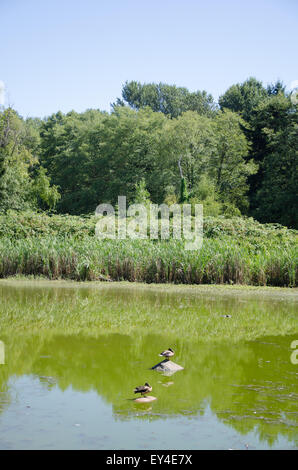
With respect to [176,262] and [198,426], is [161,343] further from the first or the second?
[176,262]

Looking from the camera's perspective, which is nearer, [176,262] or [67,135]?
[176,262]

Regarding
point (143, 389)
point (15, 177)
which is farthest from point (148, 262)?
point (15, 177)

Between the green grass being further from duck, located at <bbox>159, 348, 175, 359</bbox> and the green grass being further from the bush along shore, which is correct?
duck, located at <bbox>159, 348, 175, 359</bbox>

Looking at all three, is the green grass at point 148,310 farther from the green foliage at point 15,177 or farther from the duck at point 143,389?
the green foliage at point 15,177

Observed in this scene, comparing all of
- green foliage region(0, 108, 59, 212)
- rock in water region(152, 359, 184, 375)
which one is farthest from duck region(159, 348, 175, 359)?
green foliage region(0, 108, 59, 212)

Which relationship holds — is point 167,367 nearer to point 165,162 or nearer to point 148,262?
point 148,262

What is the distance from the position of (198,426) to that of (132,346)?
10.5 ft

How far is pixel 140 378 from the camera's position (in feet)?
22.0

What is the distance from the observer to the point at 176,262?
15.3 metres

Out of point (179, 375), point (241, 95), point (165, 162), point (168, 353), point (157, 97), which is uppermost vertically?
point (157, 97)

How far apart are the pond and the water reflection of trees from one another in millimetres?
13

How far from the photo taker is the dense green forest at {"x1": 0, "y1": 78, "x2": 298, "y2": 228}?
3275 cm

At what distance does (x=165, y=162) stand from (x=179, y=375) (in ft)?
110
